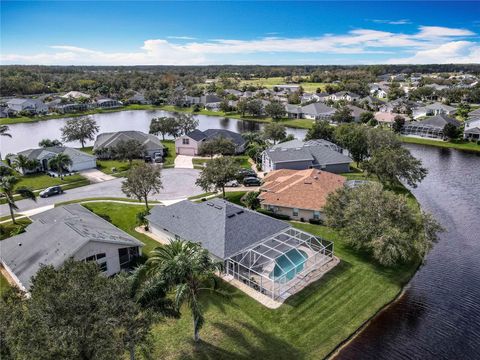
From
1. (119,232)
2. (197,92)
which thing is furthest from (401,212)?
(197,92)

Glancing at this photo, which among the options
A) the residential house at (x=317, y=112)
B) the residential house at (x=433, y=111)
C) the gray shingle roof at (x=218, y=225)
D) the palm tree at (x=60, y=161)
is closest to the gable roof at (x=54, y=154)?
the palm tree at (x=60, y=161)

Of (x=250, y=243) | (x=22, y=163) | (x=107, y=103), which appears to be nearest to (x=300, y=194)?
(x=250, y=243)

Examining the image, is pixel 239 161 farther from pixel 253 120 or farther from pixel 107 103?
pixel 107 103

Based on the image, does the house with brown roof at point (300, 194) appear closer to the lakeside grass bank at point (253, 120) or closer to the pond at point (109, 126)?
the pond at point (109, 126)

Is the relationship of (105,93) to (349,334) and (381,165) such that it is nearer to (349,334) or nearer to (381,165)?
(381,165)

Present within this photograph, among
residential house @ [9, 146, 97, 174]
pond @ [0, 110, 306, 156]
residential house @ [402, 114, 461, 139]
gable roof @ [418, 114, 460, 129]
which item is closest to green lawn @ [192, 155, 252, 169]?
residential house @ [9, 146, 97, 174]

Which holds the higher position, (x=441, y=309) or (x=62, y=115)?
(x=441, y=309)

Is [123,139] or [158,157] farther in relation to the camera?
[123,139]
